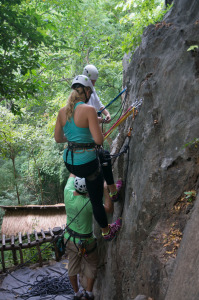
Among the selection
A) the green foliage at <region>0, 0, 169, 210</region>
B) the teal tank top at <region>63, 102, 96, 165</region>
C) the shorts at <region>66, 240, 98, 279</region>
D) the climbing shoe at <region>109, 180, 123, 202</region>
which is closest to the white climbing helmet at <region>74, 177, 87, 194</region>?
the climbing shoe at <region>109, 180, 123, 202</region>

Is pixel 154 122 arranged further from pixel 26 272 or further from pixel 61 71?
pixel 61 71

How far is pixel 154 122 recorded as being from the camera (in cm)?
299

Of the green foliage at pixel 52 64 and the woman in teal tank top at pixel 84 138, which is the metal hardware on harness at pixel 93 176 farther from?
the green foliage at pixel 52 64

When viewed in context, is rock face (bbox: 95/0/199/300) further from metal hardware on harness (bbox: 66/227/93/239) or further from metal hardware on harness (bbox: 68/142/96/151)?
metal hardware on harness (bbox: 68/142/96/151)

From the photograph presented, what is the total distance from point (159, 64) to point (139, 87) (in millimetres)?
487

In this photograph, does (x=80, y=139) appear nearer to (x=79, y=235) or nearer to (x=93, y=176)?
(x=93, y=176)

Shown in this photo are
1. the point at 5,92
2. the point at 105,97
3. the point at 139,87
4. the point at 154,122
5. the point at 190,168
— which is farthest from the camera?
the point at 105,97

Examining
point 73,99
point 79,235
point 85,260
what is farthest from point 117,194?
point 73,99

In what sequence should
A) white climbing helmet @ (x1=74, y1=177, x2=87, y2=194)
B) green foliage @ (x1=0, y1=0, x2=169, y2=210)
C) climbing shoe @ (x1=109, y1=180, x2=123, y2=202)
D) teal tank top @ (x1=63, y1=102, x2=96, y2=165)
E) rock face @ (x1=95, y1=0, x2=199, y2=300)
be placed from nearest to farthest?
rock face @ (x1=95, y1=0, x2=199, y2=300) → teal tank top @ (x1=63, y1=102, x2=96, y2=165) → climbing shoe @ (x1=109, y1=180, x2=123, y2=202) → white climbing helmet @ (x1=74, y1=177, x2=87, y2=194) → green foliage @ (x1=0, y1=0, x2=169, y2=210)

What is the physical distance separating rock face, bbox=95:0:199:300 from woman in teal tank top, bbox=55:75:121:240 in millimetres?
359

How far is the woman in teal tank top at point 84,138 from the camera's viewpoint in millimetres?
2965

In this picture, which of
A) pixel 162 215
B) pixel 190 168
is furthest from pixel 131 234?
pixel 190 168

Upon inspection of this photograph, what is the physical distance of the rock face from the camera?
2.04 m

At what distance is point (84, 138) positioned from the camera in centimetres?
314
